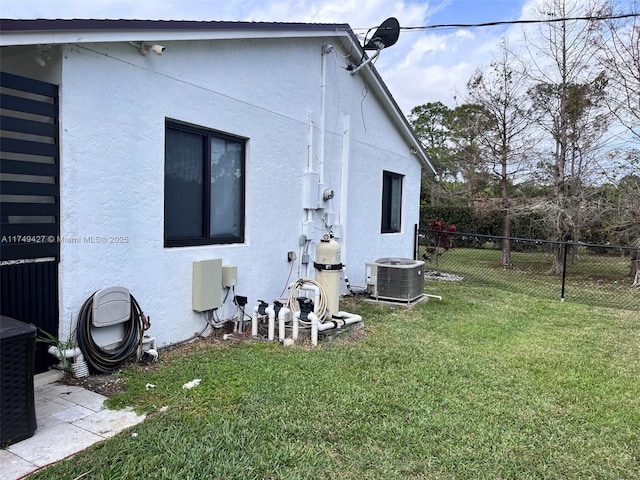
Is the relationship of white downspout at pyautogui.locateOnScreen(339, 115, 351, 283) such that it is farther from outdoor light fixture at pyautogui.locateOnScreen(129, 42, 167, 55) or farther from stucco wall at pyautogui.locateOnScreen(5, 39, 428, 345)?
outdoor light fixture at pyautogui.locateOnScreen(129, 42, 167, 55)

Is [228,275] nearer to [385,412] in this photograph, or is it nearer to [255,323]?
[255,323]

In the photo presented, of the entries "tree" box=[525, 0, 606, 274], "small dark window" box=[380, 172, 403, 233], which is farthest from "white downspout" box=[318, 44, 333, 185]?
"tree" box=[525, 0, 606, 274]

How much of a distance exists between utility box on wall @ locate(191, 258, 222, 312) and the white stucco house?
0.09m

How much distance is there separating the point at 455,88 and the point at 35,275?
47.0 ft

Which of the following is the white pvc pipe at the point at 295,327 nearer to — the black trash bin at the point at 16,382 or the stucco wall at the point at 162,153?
the stucco wall at the point at 162,153

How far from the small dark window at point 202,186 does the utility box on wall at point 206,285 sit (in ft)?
0.88

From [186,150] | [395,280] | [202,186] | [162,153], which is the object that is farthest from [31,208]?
[395,280]

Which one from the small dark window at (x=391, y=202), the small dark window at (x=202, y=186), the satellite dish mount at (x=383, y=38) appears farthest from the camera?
the small dark window at (x=391, y=202)

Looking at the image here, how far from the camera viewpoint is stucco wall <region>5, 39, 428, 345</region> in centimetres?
371

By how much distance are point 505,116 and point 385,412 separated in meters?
12.9

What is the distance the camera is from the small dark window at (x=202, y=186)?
465 cm

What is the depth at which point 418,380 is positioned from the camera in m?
4.02

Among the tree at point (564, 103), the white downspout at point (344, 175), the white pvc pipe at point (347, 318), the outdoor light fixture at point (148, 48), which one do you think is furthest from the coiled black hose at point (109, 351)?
the tree at point (564, 103)

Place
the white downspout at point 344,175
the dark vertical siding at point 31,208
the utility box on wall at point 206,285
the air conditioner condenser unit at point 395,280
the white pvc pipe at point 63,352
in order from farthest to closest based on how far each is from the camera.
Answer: the white downspout at point 344,175, the air conditioner condenser unit at point 395,280, the utility box on wall at point 206,285, the white pvc pipe at point 63,352, the dark vertical siding at point 31,208
